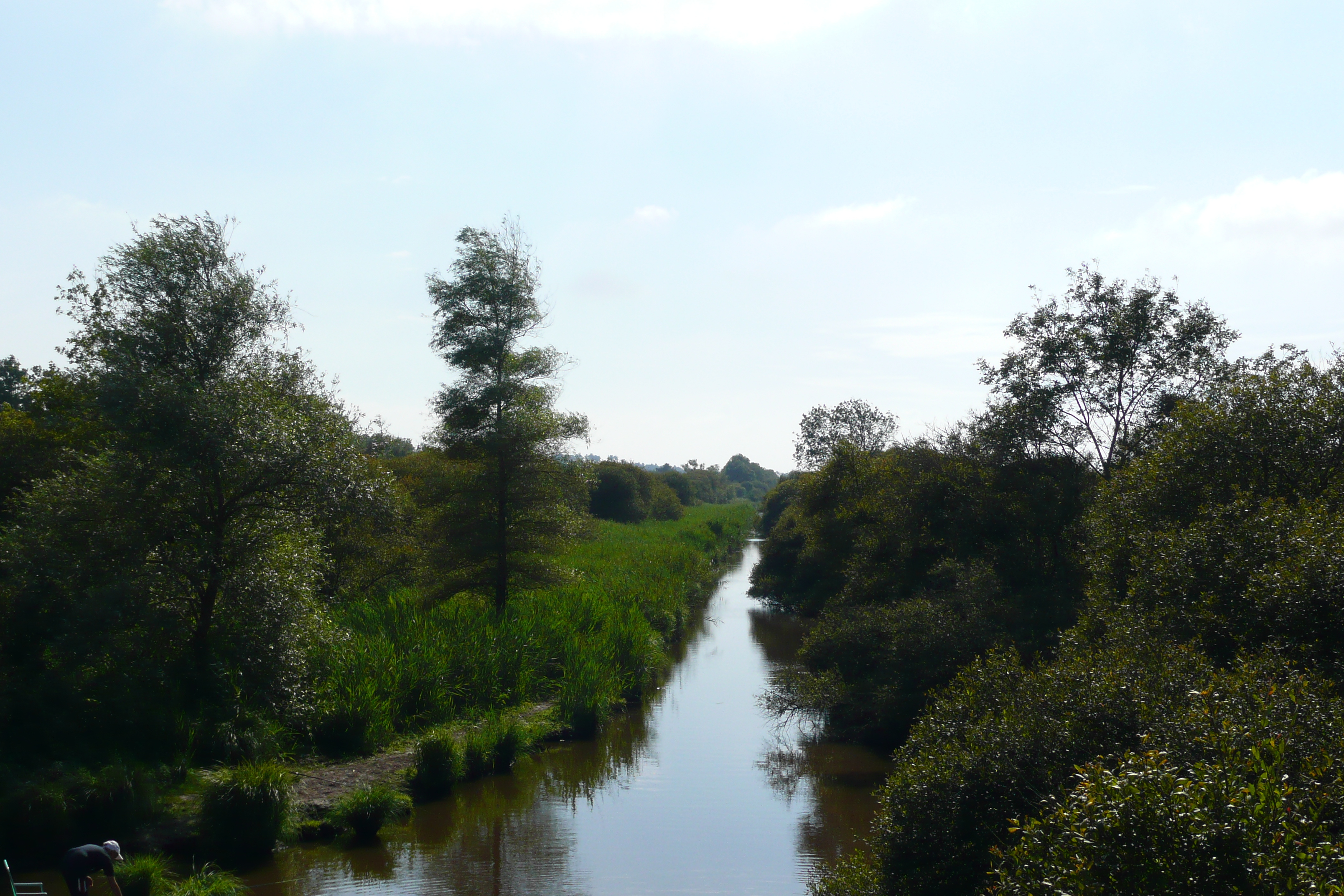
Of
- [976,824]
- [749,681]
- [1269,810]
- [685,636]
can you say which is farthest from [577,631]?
[1269,810]

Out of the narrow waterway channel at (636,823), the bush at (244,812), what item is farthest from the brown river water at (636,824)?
the bush at (244,812)

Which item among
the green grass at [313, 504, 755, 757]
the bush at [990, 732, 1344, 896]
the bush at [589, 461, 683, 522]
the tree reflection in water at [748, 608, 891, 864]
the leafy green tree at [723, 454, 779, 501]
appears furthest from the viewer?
the leafy green tree at [723, 454, 779, 501]

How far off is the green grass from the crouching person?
20.5 ft

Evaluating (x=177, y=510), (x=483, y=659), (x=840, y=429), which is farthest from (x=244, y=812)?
(x=840, y=429)

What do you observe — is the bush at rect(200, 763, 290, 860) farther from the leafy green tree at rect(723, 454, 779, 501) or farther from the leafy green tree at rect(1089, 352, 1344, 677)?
the leafy green tree at rect(723, 454, 779, 501)

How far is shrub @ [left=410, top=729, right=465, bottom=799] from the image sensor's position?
13.2 meters

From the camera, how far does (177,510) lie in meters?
12.4

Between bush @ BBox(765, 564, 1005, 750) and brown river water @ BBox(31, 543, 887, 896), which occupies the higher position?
bush @ BBox(765, 564, 1005, 750)

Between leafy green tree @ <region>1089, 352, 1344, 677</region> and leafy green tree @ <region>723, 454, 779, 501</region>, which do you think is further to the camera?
leafy green tree @ <region>723, 454, 779, 501</region>

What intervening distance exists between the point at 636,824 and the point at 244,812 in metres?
5.30

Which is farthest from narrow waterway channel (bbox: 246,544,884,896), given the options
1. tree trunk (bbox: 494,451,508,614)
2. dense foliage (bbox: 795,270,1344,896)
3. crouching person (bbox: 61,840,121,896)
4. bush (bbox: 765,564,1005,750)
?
tree trunk (bbox: 494,451,508,614)

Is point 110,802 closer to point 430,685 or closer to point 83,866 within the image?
point 83,866

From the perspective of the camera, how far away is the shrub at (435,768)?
1319 centimetres

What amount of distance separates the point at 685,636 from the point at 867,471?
8207 mm
